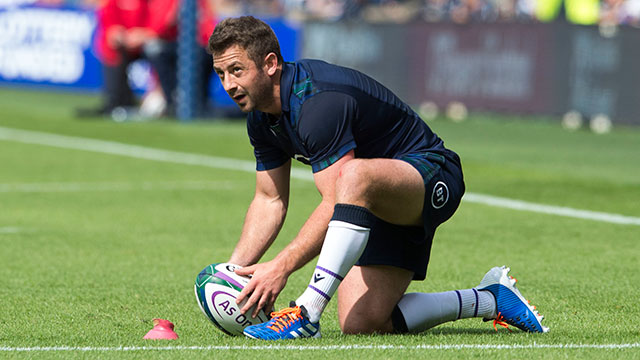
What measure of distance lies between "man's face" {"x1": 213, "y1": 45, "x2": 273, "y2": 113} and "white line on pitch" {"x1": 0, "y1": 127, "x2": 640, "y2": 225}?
208 inches

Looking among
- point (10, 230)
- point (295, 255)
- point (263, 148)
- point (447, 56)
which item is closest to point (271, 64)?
point (263, 148)

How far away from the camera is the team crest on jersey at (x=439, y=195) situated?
5.83 meters

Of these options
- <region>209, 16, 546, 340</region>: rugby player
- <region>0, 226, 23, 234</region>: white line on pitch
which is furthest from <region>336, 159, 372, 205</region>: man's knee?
<region>0, 226, 23, 234</region>: white line on pitch

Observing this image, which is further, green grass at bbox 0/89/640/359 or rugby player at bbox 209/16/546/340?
green grass at bbox 0/89/640/359

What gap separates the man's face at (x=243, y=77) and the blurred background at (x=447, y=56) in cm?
1394

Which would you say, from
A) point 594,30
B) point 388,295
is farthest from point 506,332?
point 594,30

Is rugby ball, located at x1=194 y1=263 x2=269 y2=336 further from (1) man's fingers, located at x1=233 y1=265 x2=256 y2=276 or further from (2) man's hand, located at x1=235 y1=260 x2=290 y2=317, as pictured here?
(2) man's hand, located at x1=235 y1=260 x2=290 y2=317

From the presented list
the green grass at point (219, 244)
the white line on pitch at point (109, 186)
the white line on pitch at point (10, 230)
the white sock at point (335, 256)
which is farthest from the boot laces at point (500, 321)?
the white line on pitch at point (109, 186)

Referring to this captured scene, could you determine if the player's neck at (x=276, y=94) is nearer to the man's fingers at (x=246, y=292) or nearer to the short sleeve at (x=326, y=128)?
the short sleeve at (x=326, y=128)

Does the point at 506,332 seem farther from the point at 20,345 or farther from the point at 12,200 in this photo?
the point at 12,200

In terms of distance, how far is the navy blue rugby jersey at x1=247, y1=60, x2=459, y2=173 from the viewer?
5.42 m

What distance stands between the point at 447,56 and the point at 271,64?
15507mm

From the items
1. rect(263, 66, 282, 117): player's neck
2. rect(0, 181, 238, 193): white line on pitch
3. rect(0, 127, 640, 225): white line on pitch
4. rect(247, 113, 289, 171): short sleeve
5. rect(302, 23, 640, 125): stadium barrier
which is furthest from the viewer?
rect(302, 23, 640, 125): stadium barrier

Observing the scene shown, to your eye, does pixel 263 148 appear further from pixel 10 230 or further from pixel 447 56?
pixel 447 56
